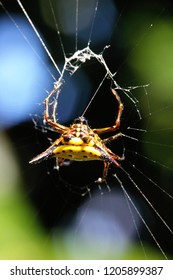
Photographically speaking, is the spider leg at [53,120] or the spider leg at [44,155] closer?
the spider leg at [44,155]

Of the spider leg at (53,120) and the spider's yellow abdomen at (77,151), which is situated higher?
the spider leg at (53,120)

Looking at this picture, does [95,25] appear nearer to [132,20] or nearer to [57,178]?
[132,20]

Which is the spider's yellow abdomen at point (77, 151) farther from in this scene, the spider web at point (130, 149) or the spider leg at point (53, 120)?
the spider web at point (130, 149)

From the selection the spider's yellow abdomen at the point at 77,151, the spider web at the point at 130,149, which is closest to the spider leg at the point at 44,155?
the spider's yellow abdomen at the point at 77,151

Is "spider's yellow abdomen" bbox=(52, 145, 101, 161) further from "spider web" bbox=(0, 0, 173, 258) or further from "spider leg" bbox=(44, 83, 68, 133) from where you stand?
"spider web" bbox=(0, 0, 173, 258)

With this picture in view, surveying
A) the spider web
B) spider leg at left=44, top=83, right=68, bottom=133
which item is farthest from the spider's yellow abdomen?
the spider web

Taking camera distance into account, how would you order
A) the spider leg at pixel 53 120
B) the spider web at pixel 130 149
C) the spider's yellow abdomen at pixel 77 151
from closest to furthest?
the spider's yellow abdomen at pixel 77 151
the spider leg at pixel 53 120
the spider web at pixel 130 149

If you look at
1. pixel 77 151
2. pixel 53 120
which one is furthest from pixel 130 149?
pixel 77 151

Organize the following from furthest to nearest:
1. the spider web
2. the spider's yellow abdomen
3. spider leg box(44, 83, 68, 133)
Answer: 1. the spider web
2. spider leg box(44, 83, 68, 133)
3. the spider's yellow abdomen
